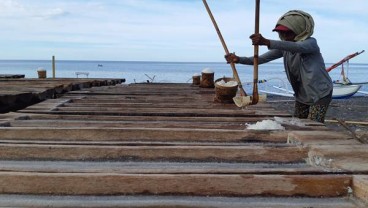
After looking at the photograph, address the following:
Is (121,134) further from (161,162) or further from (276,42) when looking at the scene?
(276,42)

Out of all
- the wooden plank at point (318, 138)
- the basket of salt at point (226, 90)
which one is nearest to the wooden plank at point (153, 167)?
the wooden plank at point (318, 138)

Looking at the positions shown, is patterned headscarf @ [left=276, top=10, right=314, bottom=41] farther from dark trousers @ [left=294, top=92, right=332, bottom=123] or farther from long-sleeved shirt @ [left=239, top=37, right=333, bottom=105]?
dark trousers @ [left=294, top=92, right=332, bottom=123]

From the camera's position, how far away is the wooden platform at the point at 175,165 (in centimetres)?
231

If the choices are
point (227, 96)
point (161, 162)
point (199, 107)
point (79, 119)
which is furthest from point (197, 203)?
point (227, 96)

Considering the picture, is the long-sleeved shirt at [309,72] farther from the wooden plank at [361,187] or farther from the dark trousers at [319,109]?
the wooden plank at [361,187]

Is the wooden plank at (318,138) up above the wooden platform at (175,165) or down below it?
above

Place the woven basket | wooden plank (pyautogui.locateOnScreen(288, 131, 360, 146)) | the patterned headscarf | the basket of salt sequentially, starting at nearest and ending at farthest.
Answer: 1. wooden plank (pyautogui.locateOnScreen(288, 131, 360, 146))
2. the patterned headscarf
3. the basket of salt
4. the woven basket

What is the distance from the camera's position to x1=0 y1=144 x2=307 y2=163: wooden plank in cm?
288

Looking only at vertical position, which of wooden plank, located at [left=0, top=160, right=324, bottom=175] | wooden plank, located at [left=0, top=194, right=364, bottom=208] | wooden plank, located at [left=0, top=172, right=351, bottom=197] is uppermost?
wooden plank, located at [left=0, top=160, right=324, bottom=175]

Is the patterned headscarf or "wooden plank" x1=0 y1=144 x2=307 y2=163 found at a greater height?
the patterned headscarf

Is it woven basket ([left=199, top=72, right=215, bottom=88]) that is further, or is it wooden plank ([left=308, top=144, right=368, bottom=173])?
woven basket ([left=199, top=72, right=215, bottom=88])

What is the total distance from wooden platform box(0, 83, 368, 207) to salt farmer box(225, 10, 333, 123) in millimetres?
900

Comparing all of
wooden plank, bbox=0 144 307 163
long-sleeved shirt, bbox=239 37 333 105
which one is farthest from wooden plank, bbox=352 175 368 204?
long-sleeved shirt, bbox=239 37 333 105

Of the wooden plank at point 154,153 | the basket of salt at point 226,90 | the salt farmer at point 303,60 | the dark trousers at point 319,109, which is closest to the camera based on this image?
the wooden plank at point 154,153
